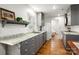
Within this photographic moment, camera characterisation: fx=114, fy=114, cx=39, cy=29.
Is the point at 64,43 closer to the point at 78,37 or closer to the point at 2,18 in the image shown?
the point at 78,37

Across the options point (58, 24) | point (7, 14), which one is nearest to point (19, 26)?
point (7, 14)

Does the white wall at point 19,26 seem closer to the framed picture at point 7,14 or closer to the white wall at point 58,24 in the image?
the framed picture at point 7,14

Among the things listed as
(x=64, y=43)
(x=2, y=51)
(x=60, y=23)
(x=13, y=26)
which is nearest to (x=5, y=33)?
(x=13, y=26)

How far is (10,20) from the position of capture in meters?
1.85

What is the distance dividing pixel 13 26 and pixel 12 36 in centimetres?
20

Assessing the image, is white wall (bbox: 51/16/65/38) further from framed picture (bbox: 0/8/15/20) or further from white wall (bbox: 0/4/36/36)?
framed picture (bbox: 0/8/15/20)

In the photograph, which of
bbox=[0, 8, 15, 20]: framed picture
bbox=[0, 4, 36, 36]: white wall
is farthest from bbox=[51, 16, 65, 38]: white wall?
bbox=[0, 8, 15, 20]: framed picture

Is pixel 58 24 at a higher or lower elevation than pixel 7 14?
lower

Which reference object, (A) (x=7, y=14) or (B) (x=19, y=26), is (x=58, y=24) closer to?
(B) (x=19, y=26)

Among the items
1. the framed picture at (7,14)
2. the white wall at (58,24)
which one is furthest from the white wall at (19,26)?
the white wall at (58,24)

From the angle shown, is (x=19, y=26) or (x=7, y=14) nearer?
(x=7, y=14)

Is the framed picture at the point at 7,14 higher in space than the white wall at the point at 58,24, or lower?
higher
